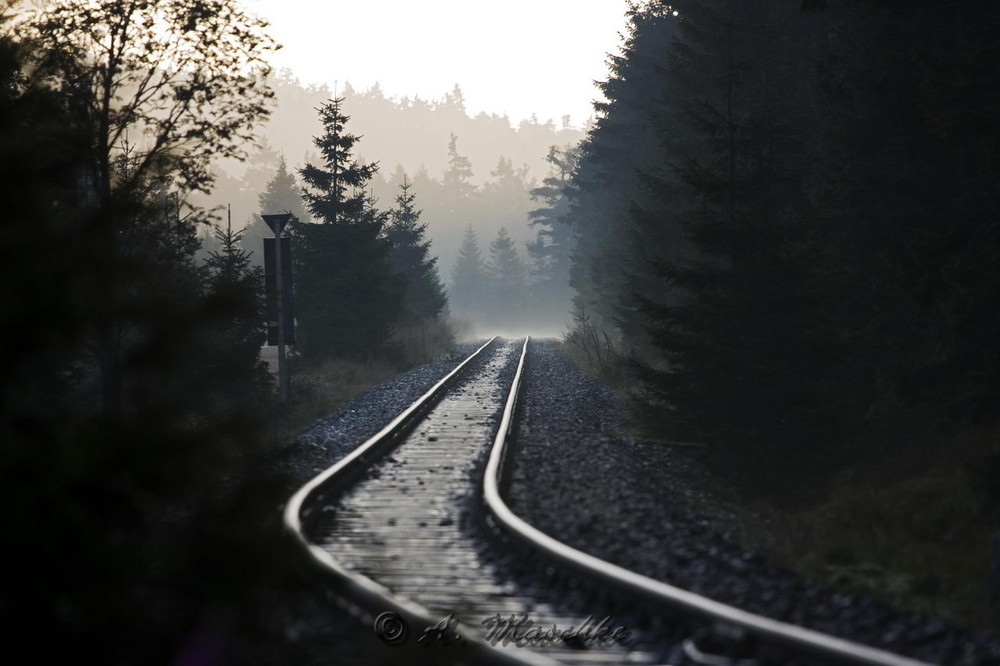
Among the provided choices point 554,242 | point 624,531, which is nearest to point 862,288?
point 624,531

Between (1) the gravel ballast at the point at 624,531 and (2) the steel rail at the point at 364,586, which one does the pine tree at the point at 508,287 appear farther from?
(2) the steel rail at the point at 364,586

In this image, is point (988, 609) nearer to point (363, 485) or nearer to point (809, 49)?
point (363, 485)

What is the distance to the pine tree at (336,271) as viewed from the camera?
107 feet

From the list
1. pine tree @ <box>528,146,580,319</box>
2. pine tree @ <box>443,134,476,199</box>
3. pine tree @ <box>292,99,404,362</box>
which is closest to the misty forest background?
pine tree @ <box>292,99,404,362</box>

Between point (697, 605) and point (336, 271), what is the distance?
28918 millimetres

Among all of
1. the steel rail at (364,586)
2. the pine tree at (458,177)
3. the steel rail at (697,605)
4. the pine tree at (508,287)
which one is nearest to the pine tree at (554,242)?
the pine tree at (508,287)

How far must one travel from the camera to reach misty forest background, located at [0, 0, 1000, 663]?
276cm

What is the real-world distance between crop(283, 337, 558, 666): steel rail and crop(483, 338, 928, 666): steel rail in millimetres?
1004

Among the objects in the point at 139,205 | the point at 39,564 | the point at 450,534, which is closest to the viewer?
the point at 39,564

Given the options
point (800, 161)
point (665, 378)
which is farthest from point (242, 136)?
point (800, 161)

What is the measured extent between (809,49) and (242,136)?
46.7 feet

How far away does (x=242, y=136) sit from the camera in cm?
1388

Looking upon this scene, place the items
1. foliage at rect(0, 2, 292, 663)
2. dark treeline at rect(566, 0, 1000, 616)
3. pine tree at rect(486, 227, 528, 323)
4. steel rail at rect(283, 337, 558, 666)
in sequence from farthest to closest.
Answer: pine tree at rect(486, 227, 528, 323), dark treeline at rect(566, 0, 1000, 616), steel rail at rect(283, 337, 558, 666), foliage at rect(0, 2, 292, 663)

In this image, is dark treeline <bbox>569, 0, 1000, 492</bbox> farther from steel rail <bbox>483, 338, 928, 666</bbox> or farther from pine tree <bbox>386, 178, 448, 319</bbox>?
pine tree <bbox>386, 178, 448, 319</bbox>
